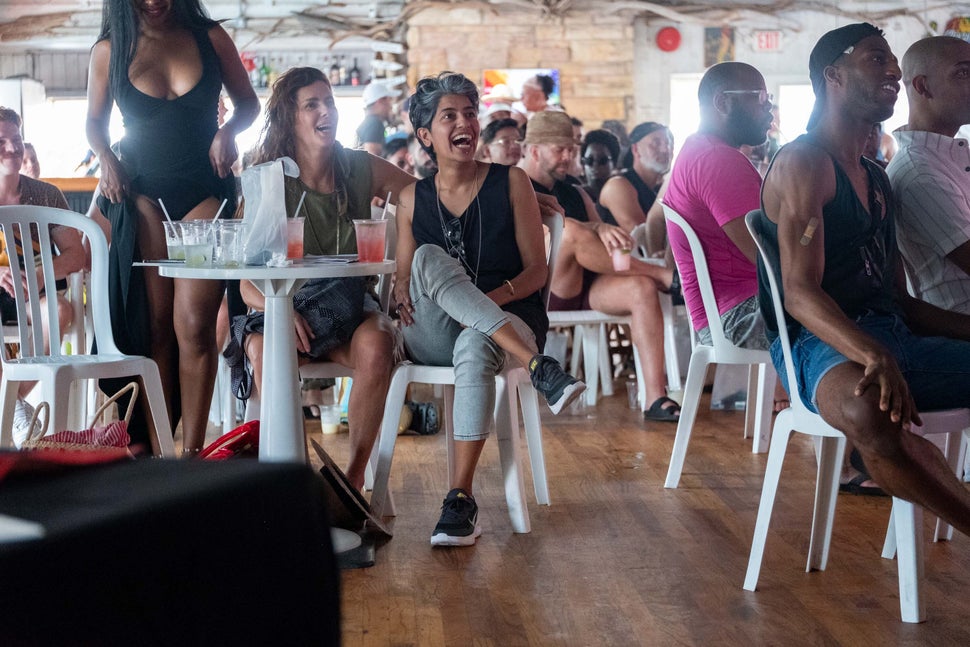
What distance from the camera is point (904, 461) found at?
1990mm

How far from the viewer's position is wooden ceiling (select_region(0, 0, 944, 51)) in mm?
11461

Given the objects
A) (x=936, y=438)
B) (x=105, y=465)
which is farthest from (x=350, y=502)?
(x=105, y=465)

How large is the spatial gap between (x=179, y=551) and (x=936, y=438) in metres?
2.92

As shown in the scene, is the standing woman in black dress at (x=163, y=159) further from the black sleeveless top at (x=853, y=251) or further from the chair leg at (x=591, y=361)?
the chair leg at (x=591, y=361)

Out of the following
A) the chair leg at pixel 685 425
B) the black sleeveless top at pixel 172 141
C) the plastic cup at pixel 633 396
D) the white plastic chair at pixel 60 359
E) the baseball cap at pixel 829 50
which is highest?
the baseball cap at pixel 829 50

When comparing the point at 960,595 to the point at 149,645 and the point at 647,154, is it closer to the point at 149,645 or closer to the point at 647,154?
the point at 149,645

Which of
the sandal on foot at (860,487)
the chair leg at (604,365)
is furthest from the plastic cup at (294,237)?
the chair leg at (604,365)

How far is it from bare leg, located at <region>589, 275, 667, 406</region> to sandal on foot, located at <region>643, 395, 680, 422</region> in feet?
0.12

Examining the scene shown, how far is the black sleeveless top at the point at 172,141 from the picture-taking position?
3070 millimetres

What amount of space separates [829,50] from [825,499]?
92 centimetres

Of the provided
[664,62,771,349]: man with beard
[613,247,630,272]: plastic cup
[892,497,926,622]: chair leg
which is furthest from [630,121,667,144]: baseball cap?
[892,497,926,622]: chair leg

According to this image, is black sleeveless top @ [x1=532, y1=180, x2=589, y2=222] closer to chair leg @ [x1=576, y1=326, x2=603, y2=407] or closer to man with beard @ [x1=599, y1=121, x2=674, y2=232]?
chair leg @ [x1=576, y1=326, x2=603, y2=407]

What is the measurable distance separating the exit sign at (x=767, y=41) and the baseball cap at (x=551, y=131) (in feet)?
25.0

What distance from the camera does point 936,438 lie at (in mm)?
3221
